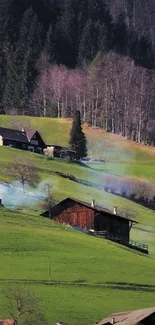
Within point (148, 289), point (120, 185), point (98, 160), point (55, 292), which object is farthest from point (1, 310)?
point (98, 160)

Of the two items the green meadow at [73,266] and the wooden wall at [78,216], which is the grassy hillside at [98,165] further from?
the wooden wall at [78,216]

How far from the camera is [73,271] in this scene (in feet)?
242

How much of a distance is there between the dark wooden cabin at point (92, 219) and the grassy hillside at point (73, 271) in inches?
237

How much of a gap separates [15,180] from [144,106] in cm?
8165

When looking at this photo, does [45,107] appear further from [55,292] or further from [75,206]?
[55,292]

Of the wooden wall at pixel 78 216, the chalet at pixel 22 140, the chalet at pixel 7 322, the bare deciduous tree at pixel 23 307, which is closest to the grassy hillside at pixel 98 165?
the wooden wall at pixel 78 216

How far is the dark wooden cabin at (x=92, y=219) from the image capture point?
96.4m

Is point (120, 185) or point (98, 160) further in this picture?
point (98, 160)

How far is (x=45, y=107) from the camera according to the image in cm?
19375

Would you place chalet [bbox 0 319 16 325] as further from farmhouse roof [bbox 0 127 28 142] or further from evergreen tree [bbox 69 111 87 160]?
evergreen tree [bbox 69 111 87 160]

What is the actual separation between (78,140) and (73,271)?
8263cm

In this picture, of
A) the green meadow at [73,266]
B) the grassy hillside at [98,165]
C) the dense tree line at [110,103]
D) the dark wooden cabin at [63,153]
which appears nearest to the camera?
the green meadow at [73,266]

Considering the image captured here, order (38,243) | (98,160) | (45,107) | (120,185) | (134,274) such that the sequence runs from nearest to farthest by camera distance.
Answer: (134,274)
(38,243)
(120,185)
(98,160)
(45,107)

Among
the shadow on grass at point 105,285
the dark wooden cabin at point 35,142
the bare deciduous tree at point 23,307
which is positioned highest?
the dark wooden cabin at point 35,142
